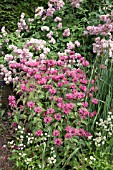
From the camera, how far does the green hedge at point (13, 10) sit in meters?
5.15

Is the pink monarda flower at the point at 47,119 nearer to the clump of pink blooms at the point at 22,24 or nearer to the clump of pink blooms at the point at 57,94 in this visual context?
the clump of pink blooms at the point at 57,94

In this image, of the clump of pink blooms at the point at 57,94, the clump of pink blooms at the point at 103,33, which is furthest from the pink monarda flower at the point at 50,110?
the clump of pink blooms at the point at 103,33

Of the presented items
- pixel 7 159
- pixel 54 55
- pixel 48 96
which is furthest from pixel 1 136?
pixel 54 55

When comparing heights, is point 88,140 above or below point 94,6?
below

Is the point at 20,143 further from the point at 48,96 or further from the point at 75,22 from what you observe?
the point at 75,22

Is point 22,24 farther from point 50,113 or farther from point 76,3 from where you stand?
point 50,113

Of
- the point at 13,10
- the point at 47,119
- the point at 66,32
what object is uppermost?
the point at 13,10

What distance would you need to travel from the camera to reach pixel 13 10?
17.0 feet

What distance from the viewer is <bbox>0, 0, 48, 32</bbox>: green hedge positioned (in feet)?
16.9

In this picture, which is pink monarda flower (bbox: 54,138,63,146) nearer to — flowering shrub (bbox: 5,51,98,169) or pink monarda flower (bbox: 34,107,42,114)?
flowering shrub (bbox: 5,51,98,169)

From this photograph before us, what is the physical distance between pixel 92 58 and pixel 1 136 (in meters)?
1.64

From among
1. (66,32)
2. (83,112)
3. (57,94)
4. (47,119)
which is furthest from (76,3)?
(47,119)

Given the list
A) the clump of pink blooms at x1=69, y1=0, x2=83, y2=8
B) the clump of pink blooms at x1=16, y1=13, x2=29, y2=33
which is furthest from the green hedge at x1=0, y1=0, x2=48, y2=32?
the clump of pink blooms at x1=69, y1=0, x2=83, y2=8

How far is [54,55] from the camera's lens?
4688 mm
